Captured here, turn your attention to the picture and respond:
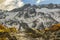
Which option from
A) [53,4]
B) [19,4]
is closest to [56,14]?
[53,4]

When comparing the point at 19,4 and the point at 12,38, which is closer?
the point at 12,38

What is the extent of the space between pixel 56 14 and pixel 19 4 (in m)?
1.73

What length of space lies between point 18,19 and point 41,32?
3.83 ft

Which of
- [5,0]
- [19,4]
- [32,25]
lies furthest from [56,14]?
[5,0]

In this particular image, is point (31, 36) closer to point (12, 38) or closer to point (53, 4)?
point (12, 38)

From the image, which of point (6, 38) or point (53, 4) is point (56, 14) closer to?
point (53, 4)

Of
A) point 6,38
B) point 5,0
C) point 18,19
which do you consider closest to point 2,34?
point 6,38

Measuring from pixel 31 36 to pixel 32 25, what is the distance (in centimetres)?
47

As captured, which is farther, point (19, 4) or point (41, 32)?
point (19, 4)

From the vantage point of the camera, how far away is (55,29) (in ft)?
29.8

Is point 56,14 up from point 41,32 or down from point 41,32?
up

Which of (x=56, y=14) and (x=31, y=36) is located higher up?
(x=56, y=14)

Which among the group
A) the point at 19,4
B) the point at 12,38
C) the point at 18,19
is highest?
the point at 19,4

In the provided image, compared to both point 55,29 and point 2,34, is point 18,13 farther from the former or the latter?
point 55,29
